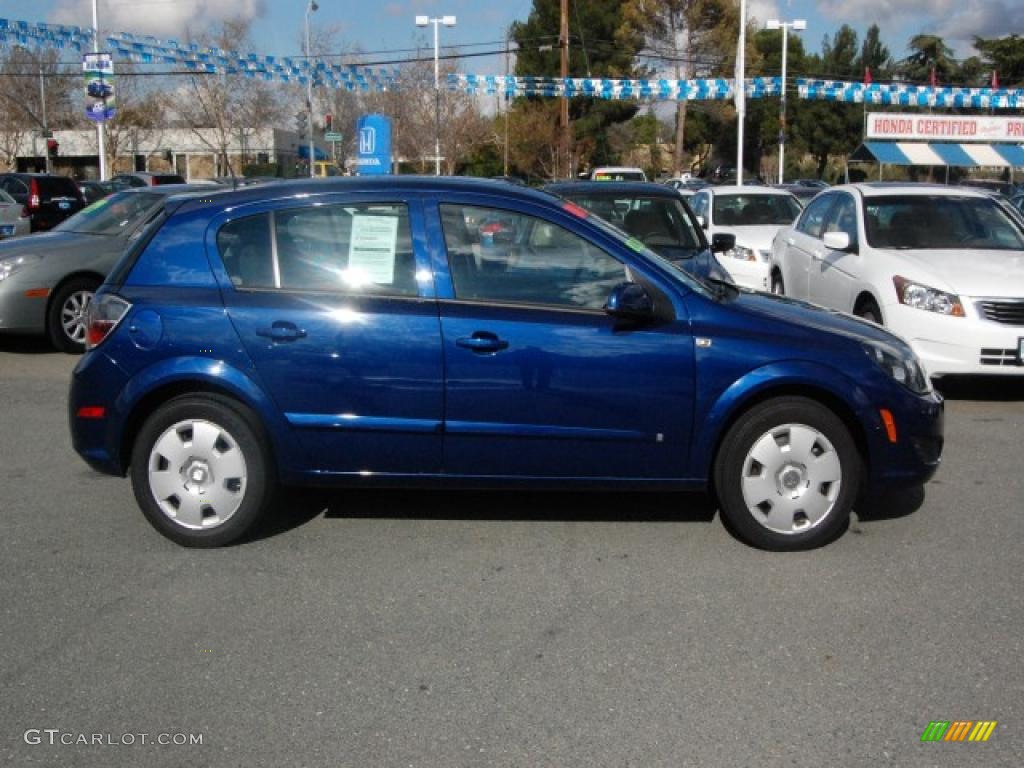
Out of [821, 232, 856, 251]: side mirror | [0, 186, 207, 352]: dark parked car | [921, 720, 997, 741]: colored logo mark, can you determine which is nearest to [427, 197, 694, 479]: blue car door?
[921, 720, 997, 741]: colored logo mark

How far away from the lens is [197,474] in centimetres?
496

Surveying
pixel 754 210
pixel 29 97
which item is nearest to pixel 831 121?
pixel 29 97

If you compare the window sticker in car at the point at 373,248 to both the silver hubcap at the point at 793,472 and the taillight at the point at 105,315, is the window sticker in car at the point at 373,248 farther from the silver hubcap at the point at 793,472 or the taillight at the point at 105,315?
the silver hubcap at the point at 793,472

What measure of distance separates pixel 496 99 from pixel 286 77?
80.9 feet

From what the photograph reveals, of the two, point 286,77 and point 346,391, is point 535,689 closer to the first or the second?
point 346,391

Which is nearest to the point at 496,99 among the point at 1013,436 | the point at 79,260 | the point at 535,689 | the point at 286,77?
the point at 286,77

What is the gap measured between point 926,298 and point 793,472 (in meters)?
3.85

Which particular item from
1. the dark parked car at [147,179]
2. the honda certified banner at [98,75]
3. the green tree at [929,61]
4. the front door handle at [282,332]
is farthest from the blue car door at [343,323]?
the green tree at [929,61]

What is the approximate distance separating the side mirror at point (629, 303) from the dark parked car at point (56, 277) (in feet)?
21.7

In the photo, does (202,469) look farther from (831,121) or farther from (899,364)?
(831,121)

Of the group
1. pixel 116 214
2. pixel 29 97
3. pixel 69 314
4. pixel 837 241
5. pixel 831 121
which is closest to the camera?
pixel 837 241

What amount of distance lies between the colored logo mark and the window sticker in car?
117 inches

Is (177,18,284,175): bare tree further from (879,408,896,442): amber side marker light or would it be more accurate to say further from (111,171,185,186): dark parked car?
(879,408,896,442): amber side marker light

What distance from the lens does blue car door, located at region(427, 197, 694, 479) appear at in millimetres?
Result: 4801
